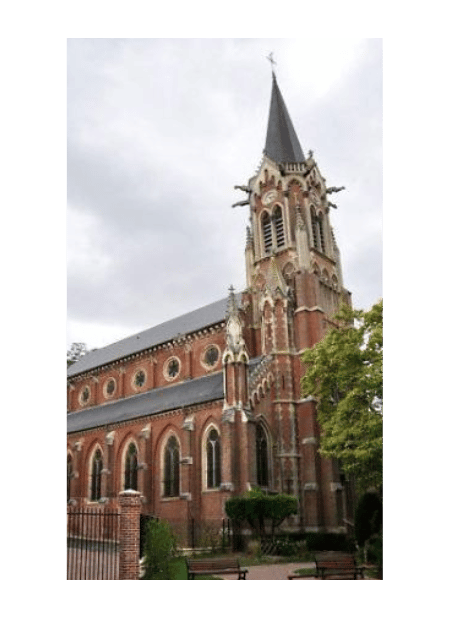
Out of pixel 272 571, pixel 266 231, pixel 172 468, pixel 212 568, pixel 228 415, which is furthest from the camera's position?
pixel 266 231

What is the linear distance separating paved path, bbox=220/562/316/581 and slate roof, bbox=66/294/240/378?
59.2 feet

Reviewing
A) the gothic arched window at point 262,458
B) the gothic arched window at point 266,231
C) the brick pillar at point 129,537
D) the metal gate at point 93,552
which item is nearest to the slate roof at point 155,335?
the gothic arched window at point 266,231

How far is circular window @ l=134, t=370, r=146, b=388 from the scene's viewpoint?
42.5 metres

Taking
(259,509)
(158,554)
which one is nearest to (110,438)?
(259,509)

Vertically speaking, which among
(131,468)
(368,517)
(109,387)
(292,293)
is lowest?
(368,517)

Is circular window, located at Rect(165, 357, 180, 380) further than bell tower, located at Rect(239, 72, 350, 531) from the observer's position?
Yes

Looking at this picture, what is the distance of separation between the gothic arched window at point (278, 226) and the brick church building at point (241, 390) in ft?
0.37

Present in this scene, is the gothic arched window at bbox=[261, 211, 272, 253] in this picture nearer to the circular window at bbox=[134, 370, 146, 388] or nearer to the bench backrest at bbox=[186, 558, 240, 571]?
the circular window at bbox=[134, 370, 146, 388]

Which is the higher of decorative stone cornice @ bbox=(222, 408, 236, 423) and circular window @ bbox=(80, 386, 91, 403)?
circular window @ bbox=(80, 386, 91, 403)

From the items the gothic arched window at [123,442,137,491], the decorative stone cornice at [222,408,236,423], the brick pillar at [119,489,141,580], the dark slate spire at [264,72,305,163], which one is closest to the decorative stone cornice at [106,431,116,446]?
the gothic arched window at [123,442,137,491]

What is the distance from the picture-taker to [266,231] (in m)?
41.7

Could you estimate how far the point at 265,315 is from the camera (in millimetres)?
35906

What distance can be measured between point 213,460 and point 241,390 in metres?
4.40

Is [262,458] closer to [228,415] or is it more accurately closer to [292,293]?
[228,415]
